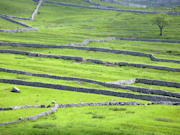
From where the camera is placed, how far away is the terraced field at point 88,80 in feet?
152

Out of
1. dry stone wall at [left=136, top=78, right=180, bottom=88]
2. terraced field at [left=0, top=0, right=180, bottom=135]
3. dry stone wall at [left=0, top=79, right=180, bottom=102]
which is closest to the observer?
terraced field at [left=0, top=0, right=180, bottom=135]

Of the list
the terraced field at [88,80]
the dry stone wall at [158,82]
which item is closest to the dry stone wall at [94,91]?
the terraced field at [88,80]

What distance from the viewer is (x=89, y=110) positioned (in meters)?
53.9

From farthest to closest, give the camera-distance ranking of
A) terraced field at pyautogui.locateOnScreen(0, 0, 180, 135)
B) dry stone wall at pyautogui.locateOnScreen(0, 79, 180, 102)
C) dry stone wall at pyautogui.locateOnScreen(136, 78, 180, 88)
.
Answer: dry stone wall at pyautogui.locateOnScreen(136, 78, 180, 88), dry stone wall at pyautogui.locateOnScreen(0, 79, 180, 102), terraced field at pyautogui.locateOnScreen(0, 0, 180, 135)

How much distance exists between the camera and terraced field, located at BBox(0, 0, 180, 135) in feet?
152

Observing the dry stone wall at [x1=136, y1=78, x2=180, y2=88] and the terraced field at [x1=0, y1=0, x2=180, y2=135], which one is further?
the dry stone wall at [x1=136, y1=78, x2=180, y2=88]

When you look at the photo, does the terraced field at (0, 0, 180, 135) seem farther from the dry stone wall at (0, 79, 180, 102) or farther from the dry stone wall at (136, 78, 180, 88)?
the dry stone wall at (136, 78, 180, 88)

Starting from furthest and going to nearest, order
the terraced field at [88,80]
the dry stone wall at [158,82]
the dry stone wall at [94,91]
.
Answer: the dry stone wall at [158,82] < the dry stone wall at [94,91] < the terraced field at [88,80]

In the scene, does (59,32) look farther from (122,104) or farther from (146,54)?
(122,104)

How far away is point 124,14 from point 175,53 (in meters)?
86.2

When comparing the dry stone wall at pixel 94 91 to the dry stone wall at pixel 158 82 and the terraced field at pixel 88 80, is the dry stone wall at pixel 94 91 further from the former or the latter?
the dry stone wall at pixel 158 82

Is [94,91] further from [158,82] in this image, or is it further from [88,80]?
[158,82]

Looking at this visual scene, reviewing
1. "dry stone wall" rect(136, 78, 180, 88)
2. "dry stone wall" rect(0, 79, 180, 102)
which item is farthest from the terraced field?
"dry stone wall" rect(136, 78, 180, 88)

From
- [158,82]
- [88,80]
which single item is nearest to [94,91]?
[88,80]
